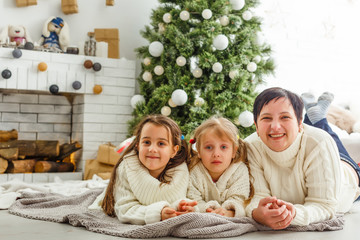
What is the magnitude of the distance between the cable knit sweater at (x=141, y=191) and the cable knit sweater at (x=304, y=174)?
11.7 inches

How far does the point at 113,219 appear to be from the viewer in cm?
191

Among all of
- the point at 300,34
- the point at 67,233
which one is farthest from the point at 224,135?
the point at 300,34

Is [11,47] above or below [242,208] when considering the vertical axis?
above

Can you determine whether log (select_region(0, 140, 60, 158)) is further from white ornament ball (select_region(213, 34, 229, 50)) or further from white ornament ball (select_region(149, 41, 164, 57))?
white ornament ball (select_region(213, 34, 229, 50))

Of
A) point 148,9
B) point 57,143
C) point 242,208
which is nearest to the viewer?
point 242,208

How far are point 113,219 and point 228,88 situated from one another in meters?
2.10

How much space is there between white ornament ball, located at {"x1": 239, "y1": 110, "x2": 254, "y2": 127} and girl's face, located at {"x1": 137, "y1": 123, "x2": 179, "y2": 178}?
5.61 feet

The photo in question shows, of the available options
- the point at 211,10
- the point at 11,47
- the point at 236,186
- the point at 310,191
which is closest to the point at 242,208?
the point at 236,186

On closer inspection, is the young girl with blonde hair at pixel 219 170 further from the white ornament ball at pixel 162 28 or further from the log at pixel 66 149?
the log at pixel 66 149

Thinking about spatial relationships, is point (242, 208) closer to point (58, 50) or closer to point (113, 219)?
point (113, 219)

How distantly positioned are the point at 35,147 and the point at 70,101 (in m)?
0.68

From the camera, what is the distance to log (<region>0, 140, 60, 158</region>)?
3850 mm

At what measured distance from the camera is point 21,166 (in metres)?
3.87

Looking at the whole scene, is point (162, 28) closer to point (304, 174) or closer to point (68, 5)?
point (68, 5)
